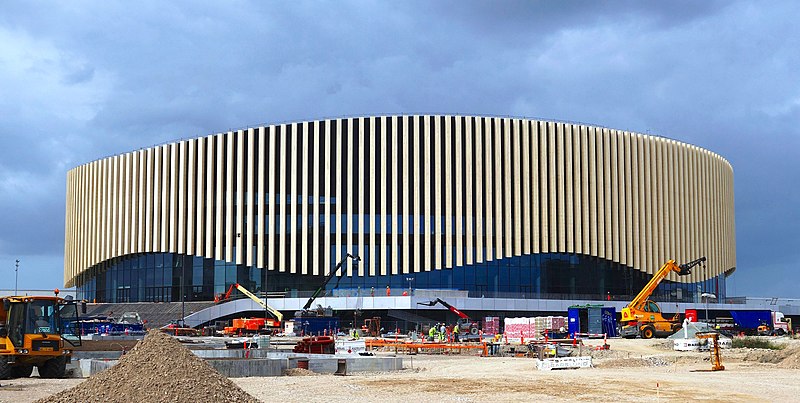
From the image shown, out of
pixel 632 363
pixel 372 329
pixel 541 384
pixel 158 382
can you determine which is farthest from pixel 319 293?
pixel 158 382

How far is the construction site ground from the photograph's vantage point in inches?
922

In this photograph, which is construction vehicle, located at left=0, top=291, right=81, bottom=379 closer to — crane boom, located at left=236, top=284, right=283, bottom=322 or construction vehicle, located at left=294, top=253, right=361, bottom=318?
construction vehicle, located at left=294, top=253, right=361, bottom=318

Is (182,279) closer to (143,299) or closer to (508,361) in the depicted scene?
(143,299)

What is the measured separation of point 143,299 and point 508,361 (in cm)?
6151

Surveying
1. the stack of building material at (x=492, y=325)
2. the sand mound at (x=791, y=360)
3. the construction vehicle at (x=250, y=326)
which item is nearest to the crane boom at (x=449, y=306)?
the stack of building material at (x=492, y=325)

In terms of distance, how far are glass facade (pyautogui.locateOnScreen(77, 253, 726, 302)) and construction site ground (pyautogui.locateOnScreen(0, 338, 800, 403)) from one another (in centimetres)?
4652

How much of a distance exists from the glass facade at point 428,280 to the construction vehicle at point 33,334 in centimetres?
5409

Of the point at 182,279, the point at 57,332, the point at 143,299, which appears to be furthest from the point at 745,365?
the point at 143,299

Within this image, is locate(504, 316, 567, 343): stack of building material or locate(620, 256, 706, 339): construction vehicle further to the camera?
locate(504, 316, 567, 343): stack of building material

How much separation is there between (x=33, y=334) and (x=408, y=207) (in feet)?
195

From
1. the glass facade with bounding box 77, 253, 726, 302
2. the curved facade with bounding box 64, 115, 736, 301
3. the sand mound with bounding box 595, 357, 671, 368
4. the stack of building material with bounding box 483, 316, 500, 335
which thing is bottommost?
the stack of building material with bounding box 483, 316, 500, 335

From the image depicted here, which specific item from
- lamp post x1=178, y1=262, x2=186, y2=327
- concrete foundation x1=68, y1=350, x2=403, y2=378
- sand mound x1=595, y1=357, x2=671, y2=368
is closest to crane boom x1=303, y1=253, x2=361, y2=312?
lamp post x1=178, y1=262, x2=186, y2=327

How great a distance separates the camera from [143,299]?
95062 mm

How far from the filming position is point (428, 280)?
8556cm
